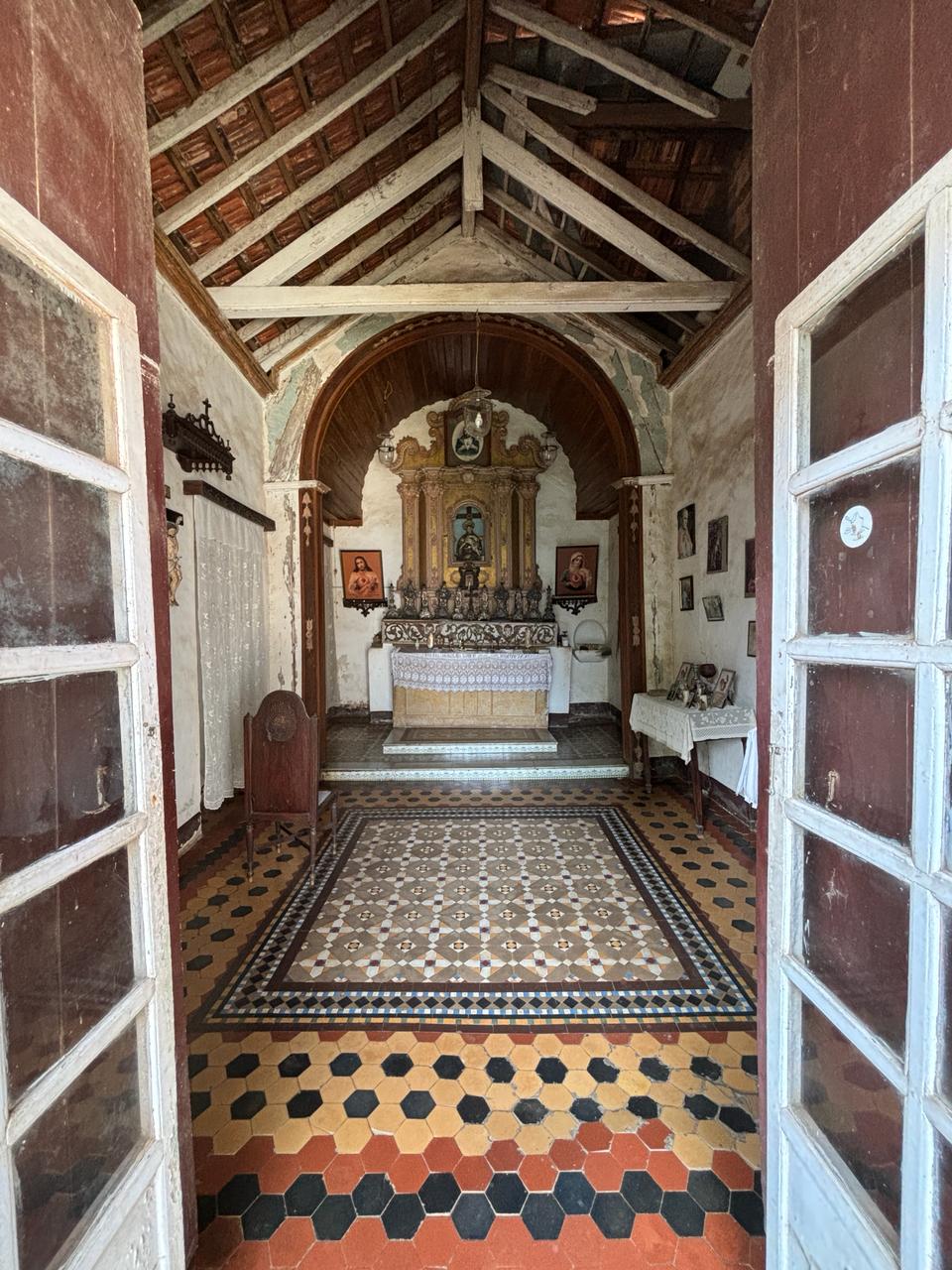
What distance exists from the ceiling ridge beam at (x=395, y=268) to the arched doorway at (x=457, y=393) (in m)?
0.41

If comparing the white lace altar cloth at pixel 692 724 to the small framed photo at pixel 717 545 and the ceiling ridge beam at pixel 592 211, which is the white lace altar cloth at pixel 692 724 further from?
the ceiling ridge beam at pixel 592 211

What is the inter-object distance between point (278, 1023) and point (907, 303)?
3008 millimetres

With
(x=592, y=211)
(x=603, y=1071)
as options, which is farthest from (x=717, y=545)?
(x=603, y=1071)

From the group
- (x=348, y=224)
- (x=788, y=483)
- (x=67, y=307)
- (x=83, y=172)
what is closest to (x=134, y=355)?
(x=67, y=307)

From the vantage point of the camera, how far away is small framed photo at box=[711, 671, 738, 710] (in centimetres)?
425

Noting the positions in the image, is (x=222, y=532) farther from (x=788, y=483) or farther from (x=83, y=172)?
(x=788, y=483)

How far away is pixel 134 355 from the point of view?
3.78 feet

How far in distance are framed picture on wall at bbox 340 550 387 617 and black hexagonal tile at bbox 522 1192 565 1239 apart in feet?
23.2

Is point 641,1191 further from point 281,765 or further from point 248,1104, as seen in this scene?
point 281,765

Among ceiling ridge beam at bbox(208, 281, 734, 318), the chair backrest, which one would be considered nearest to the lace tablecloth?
the chair backrest

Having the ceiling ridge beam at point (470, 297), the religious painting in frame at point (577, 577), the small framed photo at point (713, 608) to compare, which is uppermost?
the ceiling ridge beam at point (470, 297)

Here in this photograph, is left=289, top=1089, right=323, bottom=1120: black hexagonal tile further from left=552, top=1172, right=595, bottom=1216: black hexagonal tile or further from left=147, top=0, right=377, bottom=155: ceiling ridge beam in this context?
left=147, top=0, right=377, bottom=155: ceiling ridge beam

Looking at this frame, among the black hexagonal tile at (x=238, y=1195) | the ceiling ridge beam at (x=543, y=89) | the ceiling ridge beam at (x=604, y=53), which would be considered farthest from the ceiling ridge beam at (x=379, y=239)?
the black hexagonal tile at (x=238, y=1195)

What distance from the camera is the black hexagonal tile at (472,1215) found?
1.47m
